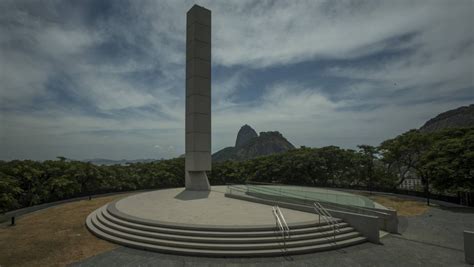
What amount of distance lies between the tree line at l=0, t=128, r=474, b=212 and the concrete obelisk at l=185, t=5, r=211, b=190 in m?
9.27

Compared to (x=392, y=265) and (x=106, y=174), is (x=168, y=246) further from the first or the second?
(x=106, y=174)

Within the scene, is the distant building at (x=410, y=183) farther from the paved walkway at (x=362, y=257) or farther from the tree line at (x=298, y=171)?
the paved walkway at (x=362, y=257)

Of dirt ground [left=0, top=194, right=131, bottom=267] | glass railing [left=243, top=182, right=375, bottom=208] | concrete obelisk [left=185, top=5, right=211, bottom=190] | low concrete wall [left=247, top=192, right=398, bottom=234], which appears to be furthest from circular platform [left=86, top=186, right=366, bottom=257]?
concrete obelisk [left=185, top=5, right=211, bottom=190]

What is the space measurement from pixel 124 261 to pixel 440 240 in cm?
1322

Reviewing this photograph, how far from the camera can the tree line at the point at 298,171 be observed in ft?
62.4

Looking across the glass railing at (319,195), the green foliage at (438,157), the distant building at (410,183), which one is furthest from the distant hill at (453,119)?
the glass railing at (319,195)

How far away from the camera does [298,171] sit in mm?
31703

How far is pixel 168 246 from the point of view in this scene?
9938 millimetres

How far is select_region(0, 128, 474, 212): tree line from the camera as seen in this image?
19016 millimetres

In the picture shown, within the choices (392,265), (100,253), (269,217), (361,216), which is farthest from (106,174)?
(392,265)

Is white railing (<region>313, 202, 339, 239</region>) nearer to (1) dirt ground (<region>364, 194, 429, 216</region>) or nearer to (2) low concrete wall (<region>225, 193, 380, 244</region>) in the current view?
(2) low concrete wall (<region>225, 193, 380, 244</region>)

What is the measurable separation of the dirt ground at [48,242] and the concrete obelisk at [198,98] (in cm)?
974

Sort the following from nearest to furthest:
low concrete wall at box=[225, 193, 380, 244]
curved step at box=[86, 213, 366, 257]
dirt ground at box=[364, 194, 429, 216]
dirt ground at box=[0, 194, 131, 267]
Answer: dirt ground at box=[0, 194, 131, 267], curved step at box=[86, 213, 366, 257], low concrete wall at box=[225, 193, 380, 244], dirt ground at box=[364, 194, 429, 216]

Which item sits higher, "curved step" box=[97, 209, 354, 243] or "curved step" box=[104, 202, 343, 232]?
"curved step" box=[104, 202, 343, 232]
